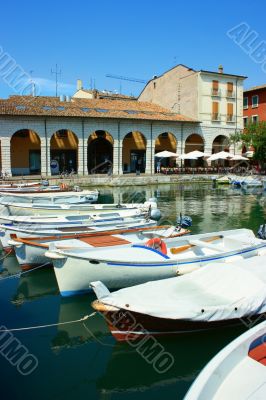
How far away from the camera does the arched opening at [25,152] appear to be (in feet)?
120

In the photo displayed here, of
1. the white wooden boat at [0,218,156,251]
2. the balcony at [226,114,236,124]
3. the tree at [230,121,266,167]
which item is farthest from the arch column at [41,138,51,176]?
the white wooden boat at [0,218,156,251]

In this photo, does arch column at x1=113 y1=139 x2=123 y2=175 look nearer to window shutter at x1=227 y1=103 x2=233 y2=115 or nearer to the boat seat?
window shutter at x1=227 y1=103 x2=233 y2=115

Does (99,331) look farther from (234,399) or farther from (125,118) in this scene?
(125,118)

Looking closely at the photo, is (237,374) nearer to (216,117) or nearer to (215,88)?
(216,117)

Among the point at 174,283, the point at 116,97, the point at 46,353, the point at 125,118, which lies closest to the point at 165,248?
the point at 174,283

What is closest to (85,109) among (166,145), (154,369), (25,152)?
(25,152)

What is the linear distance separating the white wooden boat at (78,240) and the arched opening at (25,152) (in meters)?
26.6

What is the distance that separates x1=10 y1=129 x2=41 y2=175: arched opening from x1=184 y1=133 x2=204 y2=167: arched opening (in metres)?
15.4

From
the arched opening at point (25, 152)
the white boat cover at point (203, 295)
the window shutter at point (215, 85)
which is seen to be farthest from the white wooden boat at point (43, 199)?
the window shutter at point (215, 85)

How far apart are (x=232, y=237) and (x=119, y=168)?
28.3 meters

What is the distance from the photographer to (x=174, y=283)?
7.30m

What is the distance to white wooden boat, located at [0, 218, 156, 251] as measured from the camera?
11312 millimetres

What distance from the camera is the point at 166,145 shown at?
143 ft

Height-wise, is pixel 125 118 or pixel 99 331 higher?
pixel 125 118
